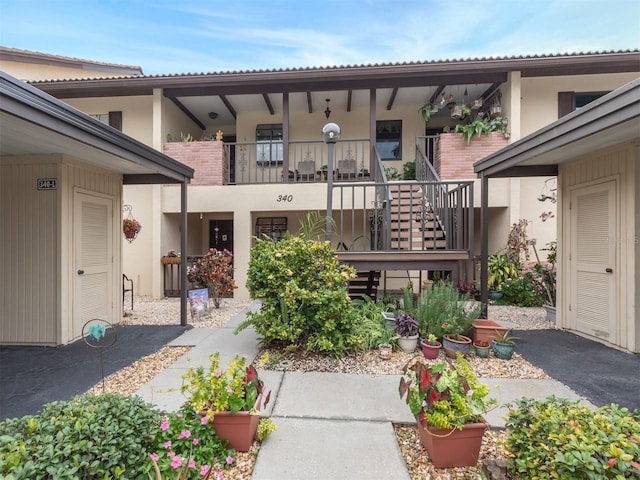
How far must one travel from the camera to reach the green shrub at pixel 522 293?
21.4 ft

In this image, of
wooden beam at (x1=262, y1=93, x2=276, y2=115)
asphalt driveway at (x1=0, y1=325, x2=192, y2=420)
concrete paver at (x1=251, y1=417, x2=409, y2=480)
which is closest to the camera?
concrete paver at (x1=251, y1=417, x2=409, y2=480)

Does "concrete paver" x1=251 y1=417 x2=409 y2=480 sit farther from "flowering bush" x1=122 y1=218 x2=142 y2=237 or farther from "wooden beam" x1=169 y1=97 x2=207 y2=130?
"wooden beam" x1=169 y1=97 x2=207 y2=130

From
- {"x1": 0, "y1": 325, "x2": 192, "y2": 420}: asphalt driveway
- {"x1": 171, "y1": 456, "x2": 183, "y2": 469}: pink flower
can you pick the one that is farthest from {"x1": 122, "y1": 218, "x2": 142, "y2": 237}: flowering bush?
{"x1": 171, "y1": 456, "x2": 183, "y2": 469}: pink flower

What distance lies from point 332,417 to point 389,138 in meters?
8.36

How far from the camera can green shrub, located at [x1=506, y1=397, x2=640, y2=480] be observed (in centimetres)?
130

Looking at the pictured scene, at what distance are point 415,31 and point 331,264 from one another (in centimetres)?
712

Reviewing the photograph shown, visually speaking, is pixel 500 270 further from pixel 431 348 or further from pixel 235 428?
pixel 235 428

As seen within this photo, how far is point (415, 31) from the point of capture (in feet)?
24.7

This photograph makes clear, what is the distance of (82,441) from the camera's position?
146cm

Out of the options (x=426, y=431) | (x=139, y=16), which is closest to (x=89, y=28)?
(x=139, y=16)

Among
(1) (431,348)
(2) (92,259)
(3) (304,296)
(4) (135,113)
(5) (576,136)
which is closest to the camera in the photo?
(5) (576,136)

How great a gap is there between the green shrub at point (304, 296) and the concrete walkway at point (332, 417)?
0.46 m

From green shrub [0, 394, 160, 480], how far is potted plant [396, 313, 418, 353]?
2.87 metres

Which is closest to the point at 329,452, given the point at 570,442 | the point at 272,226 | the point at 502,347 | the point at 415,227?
the point at 570,442
